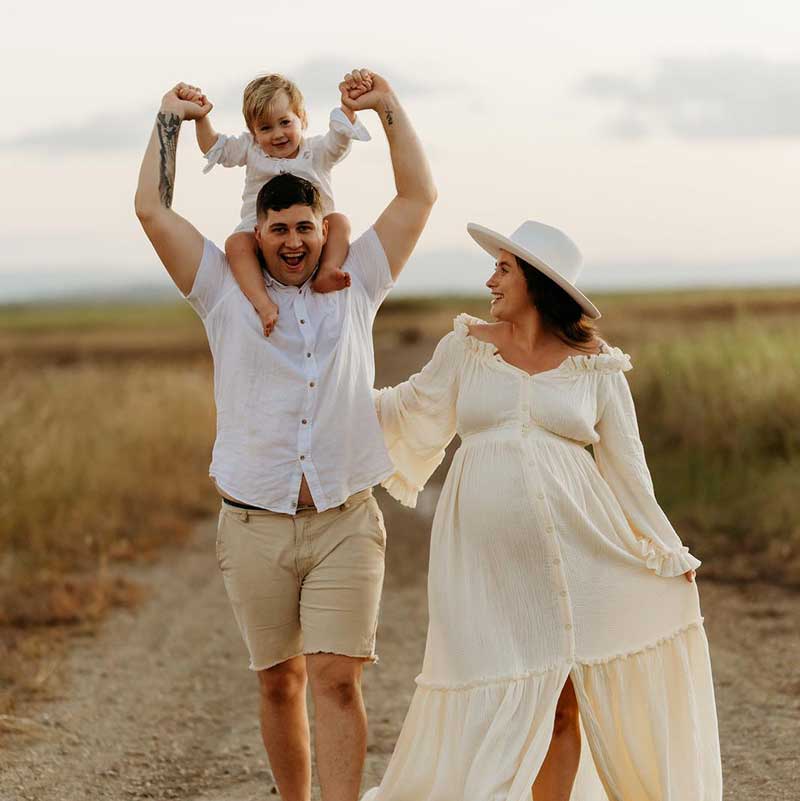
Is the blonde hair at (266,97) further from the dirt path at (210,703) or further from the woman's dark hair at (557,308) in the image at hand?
the dirt path at (210,703)

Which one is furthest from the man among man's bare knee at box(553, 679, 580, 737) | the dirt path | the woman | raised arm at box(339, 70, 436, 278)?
the dirt path

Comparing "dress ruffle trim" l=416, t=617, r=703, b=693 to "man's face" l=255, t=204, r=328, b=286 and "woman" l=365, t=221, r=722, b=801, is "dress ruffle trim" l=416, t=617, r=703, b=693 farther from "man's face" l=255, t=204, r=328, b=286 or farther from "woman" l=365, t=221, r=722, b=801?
"man's face" l=255, t=204, r=328, b=286

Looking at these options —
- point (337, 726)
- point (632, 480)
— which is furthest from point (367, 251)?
point (337, 726)

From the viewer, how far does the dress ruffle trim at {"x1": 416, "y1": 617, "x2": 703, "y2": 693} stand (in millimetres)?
4699

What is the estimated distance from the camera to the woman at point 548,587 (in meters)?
4.72

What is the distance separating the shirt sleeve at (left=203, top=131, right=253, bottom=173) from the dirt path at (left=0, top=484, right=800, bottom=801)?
254cm

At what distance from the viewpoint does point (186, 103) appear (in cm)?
483

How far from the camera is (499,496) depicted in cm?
477

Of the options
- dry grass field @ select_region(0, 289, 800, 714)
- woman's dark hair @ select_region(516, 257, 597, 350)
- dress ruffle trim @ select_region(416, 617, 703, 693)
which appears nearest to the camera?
dress ruffle trim @ select_region(416, 617, 703, 693)

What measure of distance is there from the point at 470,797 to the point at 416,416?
1.33 meters

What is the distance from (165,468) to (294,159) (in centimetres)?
1015

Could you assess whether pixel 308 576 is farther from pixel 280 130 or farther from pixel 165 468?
pixel 165 468

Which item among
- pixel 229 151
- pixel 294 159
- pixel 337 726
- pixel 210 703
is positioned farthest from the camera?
pixel 210 703

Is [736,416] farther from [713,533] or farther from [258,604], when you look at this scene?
[258,604]
